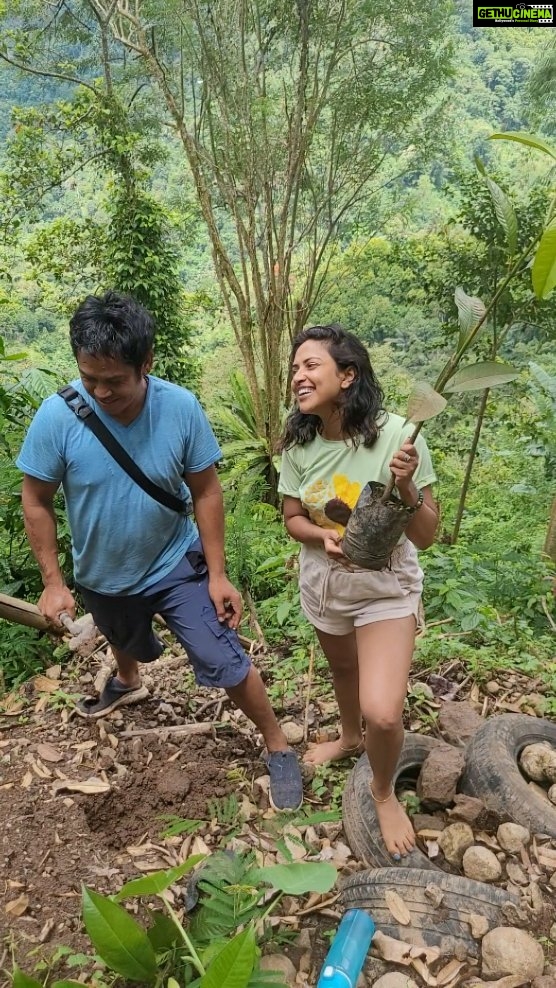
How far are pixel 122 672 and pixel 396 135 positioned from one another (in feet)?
31.3

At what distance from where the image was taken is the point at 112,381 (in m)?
1.86

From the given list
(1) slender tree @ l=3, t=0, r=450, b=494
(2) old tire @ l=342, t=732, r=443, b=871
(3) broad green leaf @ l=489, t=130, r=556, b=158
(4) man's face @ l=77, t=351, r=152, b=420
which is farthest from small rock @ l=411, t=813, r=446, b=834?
(1) slender tree @ l=3, t=0, r=450, b=494

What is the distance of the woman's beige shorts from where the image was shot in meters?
1.84

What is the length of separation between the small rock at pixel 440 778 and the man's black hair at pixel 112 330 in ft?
5.45

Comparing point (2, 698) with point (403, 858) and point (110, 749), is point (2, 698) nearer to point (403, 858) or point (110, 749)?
point (110, 749)

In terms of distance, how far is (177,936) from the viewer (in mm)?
1553

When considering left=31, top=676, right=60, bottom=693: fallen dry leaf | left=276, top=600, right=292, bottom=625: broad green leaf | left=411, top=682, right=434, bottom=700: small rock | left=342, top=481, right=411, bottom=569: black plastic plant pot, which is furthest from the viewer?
left=276, top=600, right=292, bottom=625: broad green leaf

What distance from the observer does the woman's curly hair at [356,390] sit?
1823mm

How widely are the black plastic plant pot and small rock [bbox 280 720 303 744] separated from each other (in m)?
1.25

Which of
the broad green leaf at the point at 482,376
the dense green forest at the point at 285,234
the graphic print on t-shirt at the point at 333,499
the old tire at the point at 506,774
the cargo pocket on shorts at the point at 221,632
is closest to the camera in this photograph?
the broad green leaf at the point at 482,376

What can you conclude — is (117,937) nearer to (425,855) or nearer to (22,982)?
(22,982)

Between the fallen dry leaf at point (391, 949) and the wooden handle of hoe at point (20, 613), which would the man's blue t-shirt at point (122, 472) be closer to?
the wooden handle of hoe at point (20, 613)
